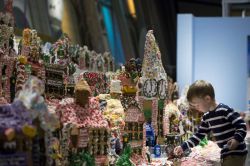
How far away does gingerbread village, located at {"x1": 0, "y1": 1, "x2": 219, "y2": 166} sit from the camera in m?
1.92

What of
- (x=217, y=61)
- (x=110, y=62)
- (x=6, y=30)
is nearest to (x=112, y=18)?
(x=217, y=61)

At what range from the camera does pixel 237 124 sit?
3.28 m

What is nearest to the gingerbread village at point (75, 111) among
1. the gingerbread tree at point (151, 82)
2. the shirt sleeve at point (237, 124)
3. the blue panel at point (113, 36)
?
the gingerbread tree at point (151, 82)

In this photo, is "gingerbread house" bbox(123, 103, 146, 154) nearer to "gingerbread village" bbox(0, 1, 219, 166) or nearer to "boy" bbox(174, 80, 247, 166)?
"gingerbread village" bbox(0, 1, 219, 166)

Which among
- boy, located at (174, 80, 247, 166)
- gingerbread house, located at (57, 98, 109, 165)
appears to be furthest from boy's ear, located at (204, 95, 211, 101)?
gingerbread house, located at (57, 98, 109, 165)

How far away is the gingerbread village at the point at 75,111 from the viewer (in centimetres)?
192

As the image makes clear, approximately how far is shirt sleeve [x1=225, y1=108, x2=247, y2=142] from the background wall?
381 cm

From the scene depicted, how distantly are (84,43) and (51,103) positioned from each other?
559 cm

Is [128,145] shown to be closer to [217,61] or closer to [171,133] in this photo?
[171,133]

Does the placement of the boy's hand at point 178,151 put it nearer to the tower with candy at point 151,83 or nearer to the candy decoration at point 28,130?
the tower with candy at point 151,83

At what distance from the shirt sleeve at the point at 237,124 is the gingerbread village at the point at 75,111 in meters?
0.45

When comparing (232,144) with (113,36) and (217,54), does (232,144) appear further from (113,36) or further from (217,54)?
(113,36)

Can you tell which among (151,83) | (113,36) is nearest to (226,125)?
(151,83)

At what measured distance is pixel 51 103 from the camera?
2.71m
